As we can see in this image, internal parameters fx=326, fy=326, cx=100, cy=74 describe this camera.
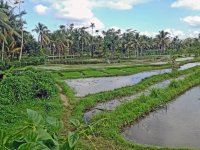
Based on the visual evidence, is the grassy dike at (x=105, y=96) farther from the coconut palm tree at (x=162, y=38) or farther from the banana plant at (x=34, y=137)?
the coconut palm tree at (x=162, y=38)

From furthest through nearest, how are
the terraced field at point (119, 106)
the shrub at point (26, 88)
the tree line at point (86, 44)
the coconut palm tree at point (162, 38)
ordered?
the coconut palm tree at point (162, 38)
the tree line at point (86, 44)
the shrub at point (26, 88)
the terraced field at point (119, 106)

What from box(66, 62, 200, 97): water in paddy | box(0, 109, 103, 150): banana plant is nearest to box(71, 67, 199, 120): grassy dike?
box(66, 62, 200, 97): water in paddy

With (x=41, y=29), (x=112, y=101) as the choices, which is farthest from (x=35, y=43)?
(x=112, y=101)

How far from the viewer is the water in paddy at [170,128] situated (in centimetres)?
1062

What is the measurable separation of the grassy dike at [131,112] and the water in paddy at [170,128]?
354 millimetres

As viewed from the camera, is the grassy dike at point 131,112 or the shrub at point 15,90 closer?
the grassy dike at point 131,112

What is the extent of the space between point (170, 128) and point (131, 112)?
2.02m

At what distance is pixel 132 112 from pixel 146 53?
63.2m

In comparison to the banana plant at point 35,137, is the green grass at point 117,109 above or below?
below

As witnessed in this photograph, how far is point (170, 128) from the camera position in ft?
39.4

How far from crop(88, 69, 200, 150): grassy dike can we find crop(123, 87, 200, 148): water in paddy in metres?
0.35

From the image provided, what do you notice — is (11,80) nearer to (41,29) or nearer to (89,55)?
(41,29)

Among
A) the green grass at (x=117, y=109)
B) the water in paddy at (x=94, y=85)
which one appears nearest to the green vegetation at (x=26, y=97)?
the green grass at (x=117, y=109)

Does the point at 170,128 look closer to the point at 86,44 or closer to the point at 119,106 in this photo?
the point at 119,106
